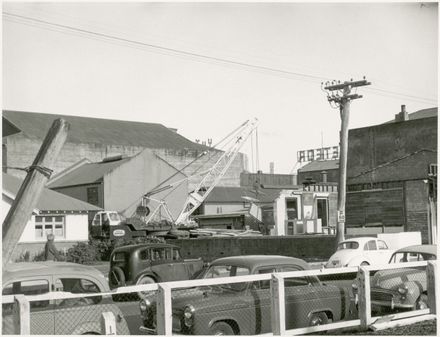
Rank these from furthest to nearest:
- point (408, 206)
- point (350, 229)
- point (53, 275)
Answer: point (350, 229)
point (408, 206)
point (53, 275)

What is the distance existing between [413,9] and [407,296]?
4.87m

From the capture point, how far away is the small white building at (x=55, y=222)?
32.0m

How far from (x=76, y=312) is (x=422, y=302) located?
6229 millimetres

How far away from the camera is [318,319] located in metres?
9.10

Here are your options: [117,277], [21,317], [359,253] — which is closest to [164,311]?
[21,317]

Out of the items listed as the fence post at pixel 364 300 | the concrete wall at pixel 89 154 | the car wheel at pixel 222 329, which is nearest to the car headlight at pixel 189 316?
→ the car wheel at pixel 222 329

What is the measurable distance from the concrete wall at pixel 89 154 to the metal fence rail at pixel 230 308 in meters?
41.5

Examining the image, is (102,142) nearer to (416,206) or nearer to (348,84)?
(416,206)

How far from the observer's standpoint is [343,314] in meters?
9.50

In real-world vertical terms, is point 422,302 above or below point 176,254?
below

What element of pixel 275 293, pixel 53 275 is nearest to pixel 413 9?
pixel 275 293

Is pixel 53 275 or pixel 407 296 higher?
pixel 53 275

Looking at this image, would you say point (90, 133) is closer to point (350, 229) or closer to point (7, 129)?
point (7, 129)

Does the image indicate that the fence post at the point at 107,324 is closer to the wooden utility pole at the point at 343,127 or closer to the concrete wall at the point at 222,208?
the wooden utility pole at the point at 343,127
